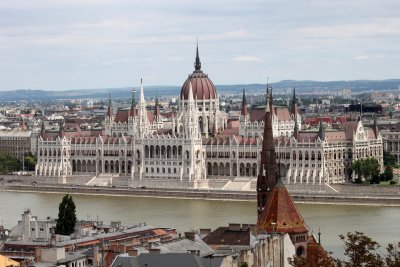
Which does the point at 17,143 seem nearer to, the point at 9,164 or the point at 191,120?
the point at 9,164

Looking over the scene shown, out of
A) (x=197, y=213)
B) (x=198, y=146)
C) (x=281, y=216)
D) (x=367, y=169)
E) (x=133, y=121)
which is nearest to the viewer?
(x=281, y=216)

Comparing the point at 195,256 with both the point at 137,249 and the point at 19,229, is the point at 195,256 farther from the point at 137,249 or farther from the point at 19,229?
the point at 19,229

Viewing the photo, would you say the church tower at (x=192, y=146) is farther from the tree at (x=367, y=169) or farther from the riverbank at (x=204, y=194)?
the tree at (x=367, y=169)

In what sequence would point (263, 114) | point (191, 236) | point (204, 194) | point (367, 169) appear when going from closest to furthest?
point (191, 236), point (204, 194), point (367, 169), point (263, 114)

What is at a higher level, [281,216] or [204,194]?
[281,216]

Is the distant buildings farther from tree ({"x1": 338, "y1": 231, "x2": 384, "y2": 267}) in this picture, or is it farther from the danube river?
tree ({"x1": 338, "y1": 231, "x2": 384, "y2": 267})

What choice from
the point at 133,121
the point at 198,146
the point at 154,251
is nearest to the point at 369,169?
the point at 198,146

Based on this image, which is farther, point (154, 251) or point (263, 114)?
point (263, 114)
